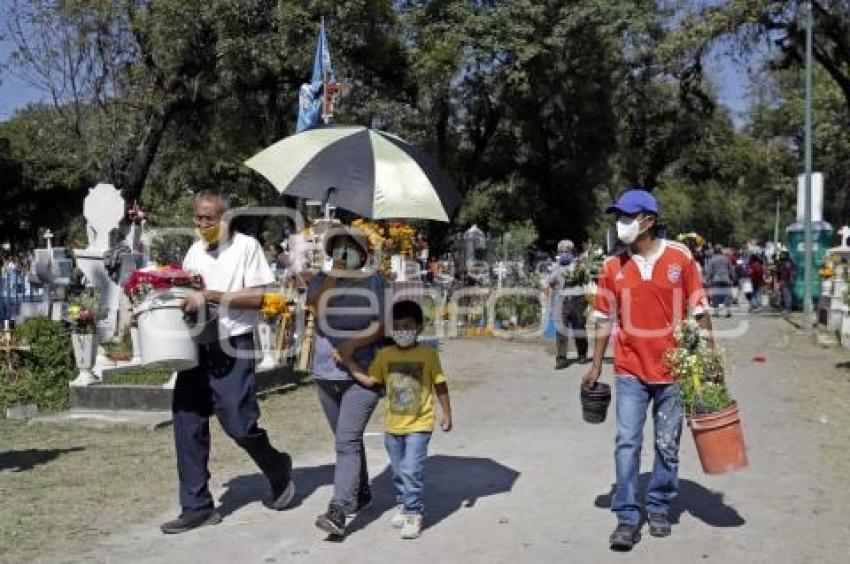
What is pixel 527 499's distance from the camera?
660 centimetres

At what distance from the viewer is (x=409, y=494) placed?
5699 mm

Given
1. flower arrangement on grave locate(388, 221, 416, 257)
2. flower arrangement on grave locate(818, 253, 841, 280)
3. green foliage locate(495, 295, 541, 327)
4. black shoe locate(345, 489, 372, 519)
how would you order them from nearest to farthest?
1. black shoe locate(345, 489, 372, 519)
2. flower arrangement on grave locate(388, 221, 416, 257)
3. green foliage locate(495, 295, 541, 327)
4. flower arrangement on grave locate(818, 253, 841, 280)

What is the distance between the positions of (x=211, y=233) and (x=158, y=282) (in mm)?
397

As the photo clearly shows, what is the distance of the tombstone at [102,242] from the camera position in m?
15.7

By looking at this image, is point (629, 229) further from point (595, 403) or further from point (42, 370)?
point (42, 370)

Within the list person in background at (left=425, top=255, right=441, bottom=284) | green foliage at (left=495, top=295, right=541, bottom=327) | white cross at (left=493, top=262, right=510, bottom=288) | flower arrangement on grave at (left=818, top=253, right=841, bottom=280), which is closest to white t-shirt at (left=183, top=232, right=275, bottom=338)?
green foliage at (left=495, top=295, right=541, bottom=327)

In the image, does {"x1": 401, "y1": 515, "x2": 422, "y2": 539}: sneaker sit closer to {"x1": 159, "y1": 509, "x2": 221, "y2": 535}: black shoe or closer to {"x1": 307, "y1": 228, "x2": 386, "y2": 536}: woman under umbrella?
{"x1": 307, "y1": 228, "x2": 386, "y2": 536}: woman under umbrella

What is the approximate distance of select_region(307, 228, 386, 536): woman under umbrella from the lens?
577 cm

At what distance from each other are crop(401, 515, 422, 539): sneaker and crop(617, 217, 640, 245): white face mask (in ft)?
6.17

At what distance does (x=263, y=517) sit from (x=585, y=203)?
111 feet

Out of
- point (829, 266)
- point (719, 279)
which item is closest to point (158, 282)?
point (829, 266)

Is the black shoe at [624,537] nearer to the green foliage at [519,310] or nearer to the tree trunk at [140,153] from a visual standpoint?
the green foliage at [519,310]

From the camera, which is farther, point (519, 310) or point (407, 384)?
point (519, 310)

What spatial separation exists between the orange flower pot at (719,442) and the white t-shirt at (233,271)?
2.48 m
